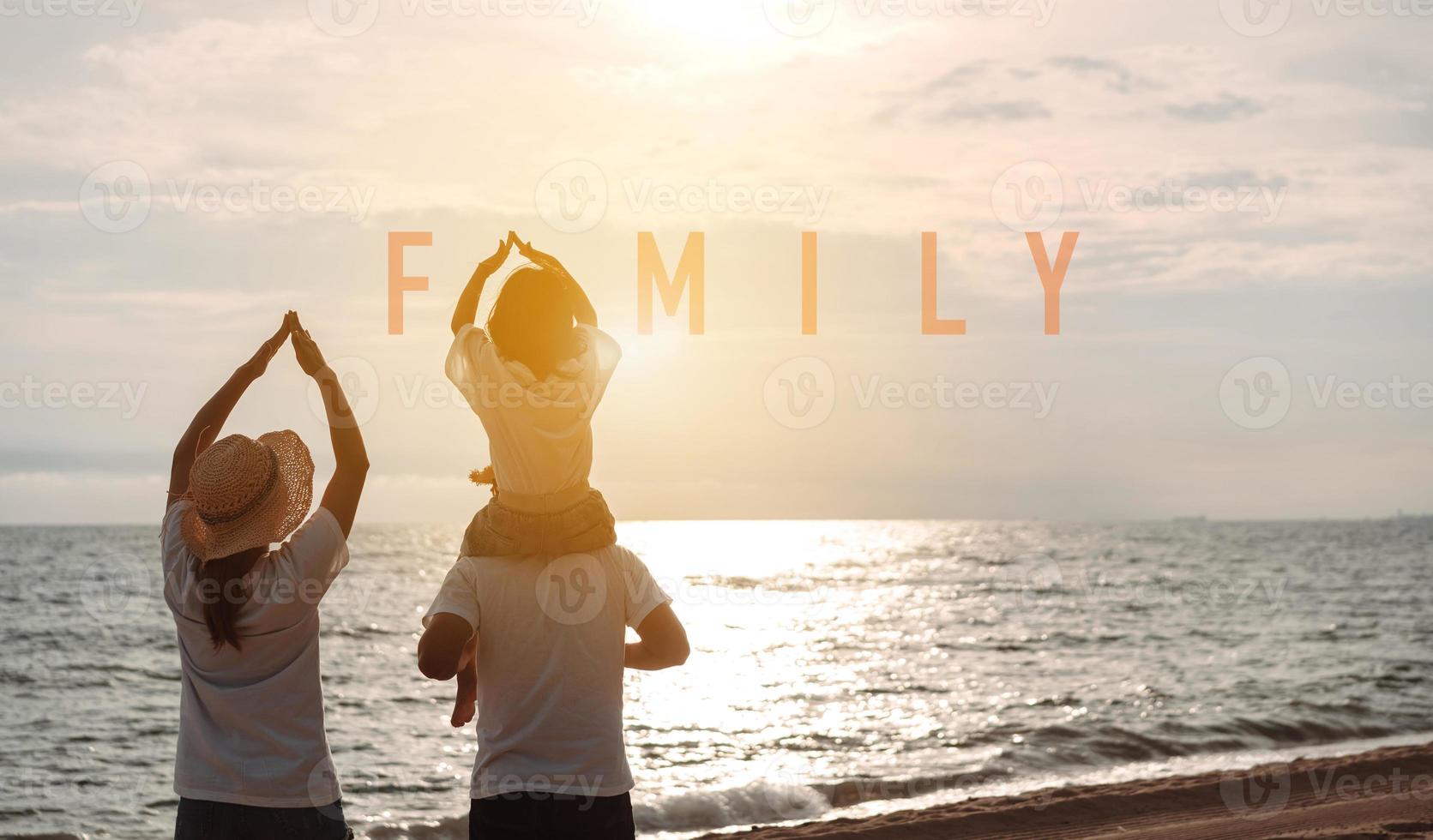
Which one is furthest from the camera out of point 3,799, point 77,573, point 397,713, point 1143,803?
point 77,573

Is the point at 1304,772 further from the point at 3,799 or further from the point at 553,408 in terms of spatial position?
the point at 3,799

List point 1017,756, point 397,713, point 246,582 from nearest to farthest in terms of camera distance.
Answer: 1. point 246,582
2. point 1017,756
3. point 397,713

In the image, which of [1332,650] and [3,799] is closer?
[3,799]

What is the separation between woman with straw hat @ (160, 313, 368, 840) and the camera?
10.1 ft


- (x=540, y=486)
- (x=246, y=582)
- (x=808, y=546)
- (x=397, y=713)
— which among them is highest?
(x=540, y=486)

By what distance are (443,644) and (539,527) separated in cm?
36

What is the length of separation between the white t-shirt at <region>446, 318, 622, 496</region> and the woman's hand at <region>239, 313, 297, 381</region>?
1.92 feet

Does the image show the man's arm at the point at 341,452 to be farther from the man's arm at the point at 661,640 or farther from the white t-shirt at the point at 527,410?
the man's arm at the point at 661,640

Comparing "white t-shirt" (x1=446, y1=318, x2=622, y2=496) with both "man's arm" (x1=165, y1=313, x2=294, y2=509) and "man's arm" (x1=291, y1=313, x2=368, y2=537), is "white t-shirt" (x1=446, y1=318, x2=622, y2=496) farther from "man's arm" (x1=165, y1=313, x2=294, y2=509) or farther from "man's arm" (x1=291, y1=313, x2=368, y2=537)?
"man's arm" (x1=165, y1=313, x2=294, y2=509)

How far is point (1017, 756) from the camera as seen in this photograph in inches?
533

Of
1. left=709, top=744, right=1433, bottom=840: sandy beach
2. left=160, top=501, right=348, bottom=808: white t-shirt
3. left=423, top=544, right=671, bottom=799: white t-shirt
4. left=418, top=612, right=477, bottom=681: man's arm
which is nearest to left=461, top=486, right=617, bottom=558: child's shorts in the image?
left=423, top=544, right=671, bottom=799: white t-shirt

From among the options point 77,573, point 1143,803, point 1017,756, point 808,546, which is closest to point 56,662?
point 1017,756

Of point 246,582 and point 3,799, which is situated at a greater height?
point 246,582

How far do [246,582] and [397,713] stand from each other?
48.5 feet
